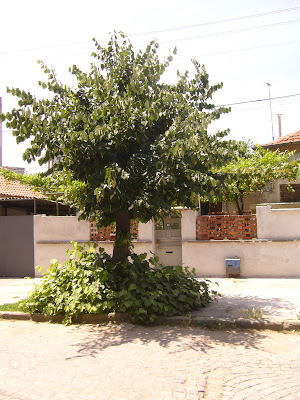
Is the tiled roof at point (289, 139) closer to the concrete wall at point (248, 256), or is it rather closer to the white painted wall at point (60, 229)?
the concrete wall at point (248, 256)

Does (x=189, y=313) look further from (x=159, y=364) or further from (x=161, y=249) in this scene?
(x=161, y=249)

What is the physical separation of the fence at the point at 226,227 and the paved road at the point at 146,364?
5031 mm

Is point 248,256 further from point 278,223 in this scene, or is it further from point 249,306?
point 249,306

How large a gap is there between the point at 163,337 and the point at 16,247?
7.86 metres

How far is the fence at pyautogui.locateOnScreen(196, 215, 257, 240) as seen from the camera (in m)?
11.0

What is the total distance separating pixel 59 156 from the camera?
7031mm

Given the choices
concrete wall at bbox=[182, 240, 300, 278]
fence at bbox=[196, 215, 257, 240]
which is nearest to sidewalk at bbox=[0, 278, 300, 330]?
concrete wall at bbox=[182, 240, 300, 278]

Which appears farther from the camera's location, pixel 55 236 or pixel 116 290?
pixel 55 236

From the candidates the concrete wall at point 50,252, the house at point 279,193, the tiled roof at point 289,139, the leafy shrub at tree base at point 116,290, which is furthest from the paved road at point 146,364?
the tiled roof at point 289,139

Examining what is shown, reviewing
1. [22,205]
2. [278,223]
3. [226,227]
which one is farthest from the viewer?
[22,205]

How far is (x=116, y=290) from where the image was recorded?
7.16 metres

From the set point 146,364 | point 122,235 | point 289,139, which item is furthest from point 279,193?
point 146,364

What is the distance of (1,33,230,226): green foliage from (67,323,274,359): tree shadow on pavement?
6.38ft

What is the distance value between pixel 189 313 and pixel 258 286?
136 inches
